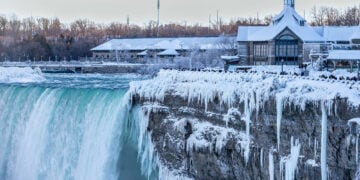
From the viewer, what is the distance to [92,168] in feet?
97.3

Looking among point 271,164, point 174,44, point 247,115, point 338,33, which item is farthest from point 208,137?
point 174,44

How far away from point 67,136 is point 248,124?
10.9m

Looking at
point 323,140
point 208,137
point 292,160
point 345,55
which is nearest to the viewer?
point 323,140

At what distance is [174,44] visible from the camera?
79.4 m

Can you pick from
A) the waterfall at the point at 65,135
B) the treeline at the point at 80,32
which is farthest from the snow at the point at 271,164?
the treeline at the point at 80,32

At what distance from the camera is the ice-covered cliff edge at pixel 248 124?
1905 centimetres

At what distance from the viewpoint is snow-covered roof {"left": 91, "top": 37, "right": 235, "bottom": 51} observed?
72812 mm

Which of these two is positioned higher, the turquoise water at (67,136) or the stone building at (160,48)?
the stone building at (160,48)

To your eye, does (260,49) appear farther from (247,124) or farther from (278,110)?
(278,110)

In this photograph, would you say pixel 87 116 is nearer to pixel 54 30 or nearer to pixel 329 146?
pixel 329 146

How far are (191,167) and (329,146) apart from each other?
964 centimetres

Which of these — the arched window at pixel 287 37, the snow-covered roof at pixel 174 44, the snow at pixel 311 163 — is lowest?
the snow at pixel 311 163

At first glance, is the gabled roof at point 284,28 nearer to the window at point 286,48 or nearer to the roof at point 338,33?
the window at point 286,48

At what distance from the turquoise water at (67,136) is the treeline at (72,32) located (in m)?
54.0
